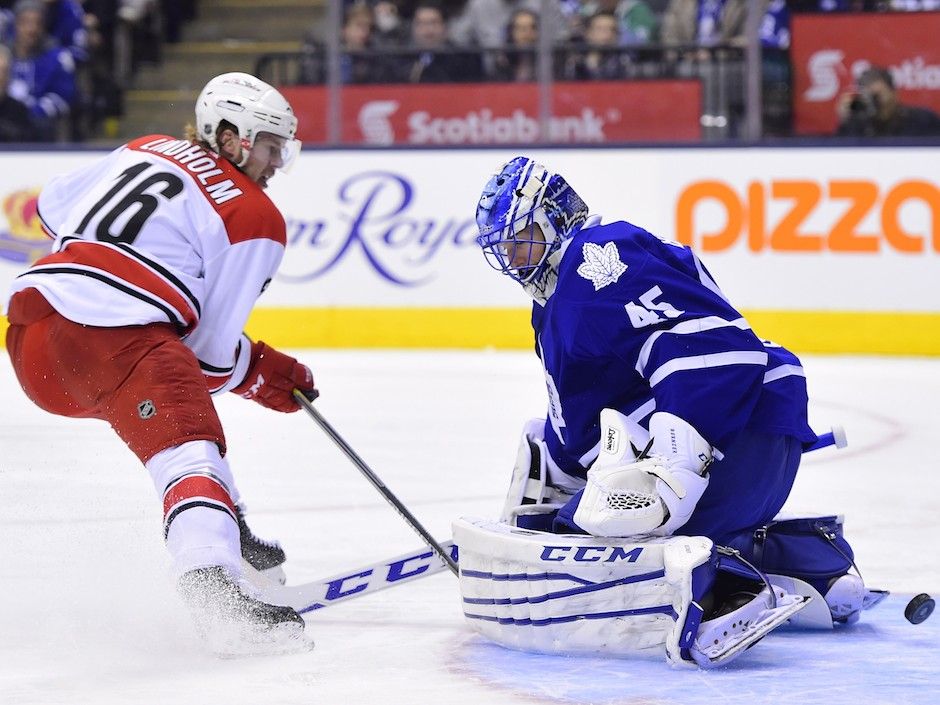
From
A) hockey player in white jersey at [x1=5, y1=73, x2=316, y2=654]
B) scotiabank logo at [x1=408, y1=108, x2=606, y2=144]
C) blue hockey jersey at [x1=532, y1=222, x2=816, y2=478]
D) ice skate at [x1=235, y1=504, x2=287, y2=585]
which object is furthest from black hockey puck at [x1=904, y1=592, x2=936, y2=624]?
scotiabank logo at [x1=408, y1=108, x2=606, y2=144]

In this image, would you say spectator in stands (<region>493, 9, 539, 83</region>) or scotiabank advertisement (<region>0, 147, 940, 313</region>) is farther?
spectator in stands (<region>493, 9, 539, 83</region>)

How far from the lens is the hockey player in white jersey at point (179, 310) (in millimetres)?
2600

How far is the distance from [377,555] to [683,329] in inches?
45.2

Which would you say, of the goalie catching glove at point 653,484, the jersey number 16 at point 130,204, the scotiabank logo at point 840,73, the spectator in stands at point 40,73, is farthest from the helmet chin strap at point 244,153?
the spectator in stands at point 40,73

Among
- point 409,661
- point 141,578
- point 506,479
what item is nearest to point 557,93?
point 506,479

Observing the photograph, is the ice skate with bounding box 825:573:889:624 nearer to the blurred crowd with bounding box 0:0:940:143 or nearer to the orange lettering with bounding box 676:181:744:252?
the orange lettering with bounding box 676:181:744:252

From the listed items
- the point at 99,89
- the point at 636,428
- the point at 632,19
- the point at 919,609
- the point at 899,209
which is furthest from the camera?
the point at 99,89

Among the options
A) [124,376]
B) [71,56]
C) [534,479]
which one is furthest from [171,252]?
[71,56]

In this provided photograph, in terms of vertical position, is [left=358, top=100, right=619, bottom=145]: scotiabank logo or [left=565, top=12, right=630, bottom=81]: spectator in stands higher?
[left=565, top=12, right=630, bottom=81]: spectator in stands

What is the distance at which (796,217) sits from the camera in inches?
276

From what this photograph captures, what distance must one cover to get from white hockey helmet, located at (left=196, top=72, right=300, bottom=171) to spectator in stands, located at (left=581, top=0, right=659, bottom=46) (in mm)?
4477

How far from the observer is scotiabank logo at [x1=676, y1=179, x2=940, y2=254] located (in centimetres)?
691

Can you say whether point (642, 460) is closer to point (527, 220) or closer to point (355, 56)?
point (527, 220)

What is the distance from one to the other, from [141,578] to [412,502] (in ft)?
3.18
